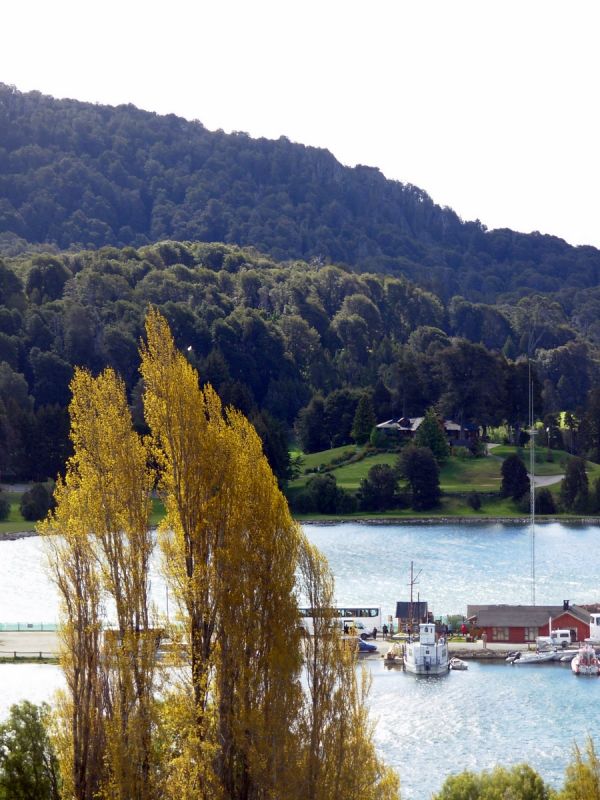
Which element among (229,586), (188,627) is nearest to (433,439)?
(188,627)

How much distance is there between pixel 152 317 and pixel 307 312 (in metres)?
101

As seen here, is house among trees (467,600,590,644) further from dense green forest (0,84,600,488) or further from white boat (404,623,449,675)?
dense green forest (0,84,600,488)

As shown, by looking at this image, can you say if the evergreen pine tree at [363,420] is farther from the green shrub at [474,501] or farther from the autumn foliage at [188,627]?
the autumn foliage at [188,627]

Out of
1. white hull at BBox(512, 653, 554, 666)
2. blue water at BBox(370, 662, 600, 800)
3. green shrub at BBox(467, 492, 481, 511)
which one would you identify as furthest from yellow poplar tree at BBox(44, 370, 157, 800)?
green shrub at BBox(467, 492, 481, 511)

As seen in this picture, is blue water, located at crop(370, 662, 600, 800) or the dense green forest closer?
blue water, located at crop(370, 662, 600, 800)

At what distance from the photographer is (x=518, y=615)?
43688 millimetres

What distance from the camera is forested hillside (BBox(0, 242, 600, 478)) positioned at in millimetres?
86125

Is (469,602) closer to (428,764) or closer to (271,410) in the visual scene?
(428,764)

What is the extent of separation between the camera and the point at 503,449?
87.1 meters

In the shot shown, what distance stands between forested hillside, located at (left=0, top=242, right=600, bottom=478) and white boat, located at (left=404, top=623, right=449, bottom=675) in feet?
121

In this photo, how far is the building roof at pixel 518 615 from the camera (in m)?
43.4

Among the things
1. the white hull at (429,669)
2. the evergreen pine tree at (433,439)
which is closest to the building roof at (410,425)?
the evergreen pine tree at (433,439)

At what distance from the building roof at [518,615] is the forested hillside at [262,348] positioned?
33.2 meters

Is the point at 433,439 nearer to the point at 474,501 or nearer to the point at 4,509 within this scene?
the point at 474,501
